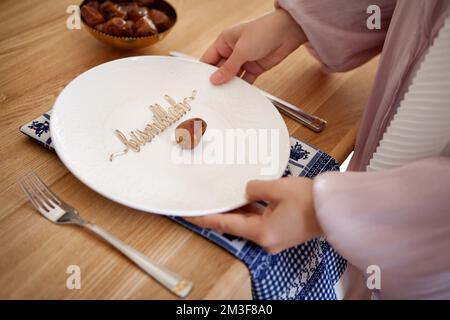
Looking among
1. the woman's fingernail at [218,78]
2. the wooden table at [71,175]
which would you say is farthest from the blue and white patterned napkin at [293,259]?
the woman's fingernail at [218,78]

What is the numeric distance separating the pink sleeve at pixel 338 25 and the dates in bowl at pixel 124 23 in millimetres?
229

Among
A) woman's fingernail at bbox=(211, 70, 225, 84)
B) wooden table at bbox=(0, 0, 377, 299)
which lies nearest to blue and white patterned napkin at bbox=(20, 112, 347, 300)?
wooden table at bbox=(0, 0, 377, 299)

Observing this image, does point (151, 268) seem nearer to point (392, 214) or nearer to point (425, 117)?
point (392, 214)

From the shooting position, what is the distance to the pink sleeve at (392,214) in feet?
1.63

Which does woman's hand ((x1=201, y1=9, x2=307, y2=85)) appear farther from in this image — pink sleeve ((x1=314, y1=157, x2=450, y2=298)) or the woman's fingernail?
pink sleeve ((x1=314, y1=157, x2=450, y2=298))

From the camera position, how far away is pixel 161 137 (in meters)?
0.61

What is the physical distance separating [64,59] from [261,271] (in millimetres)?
537

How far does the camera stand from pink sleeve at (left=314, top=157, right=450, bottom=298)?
0.50 m

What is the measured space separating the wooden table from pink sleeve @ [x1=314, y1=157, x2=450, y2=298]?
0.43 feet

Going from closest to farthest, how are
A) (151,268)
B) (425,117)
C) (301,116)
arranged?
(151,268) → (425,117) → (301,116)

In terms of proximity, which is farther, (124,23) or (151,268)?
(124,23)

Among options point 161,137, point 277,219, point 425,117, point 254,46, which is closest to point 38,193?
point 161,137

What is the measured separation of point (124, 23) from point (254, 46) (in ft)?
A: 0.79

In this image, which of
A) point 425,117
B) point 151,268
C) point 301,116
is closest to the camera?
point 151,268
